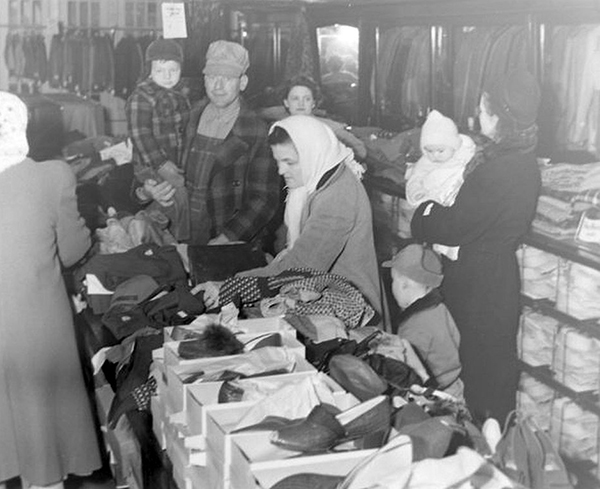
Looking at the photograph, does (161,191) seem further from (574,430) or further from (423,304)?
(574,430)

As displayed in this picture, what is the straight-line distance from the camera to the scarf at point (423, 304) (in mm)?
3221

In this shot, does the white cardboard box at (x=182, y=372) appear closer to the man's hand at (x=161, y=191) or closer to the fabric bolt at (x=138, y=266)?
the fabric bolt at (x=138, y=266)

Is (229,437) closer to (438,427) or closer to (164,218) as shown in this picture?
(438,427)

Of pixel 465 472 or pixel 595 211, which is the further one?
pixel 595 211

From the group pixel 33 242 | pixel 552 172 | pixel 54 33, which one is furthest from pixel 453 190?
pixel 54 33

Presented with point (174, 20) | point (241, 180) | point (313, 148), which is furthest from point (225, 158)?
point (174, 20)

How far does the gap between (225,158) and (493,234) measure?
5.07ft

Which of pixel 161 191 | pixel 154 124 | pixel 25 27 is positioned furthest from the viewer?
pixel 25 27

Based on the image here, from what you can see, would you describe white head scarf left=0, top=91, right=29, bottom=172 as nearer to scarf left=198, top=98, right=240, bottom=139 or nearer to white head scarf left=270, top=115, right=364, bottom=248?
white head scarf left=270, top=115, right=364, bottom=248

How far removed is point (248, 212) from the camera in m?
4.38

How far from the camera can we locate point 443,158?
4203mm

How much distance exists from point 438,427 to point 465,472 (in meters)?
0.17

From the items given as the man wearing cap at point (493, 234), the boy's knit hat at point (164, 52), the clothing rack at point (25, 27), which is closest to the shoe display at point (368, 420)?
the man wearing cap at point (493, 234)

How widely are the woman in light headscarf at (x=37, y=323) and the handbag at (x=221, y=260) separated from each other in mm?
558
